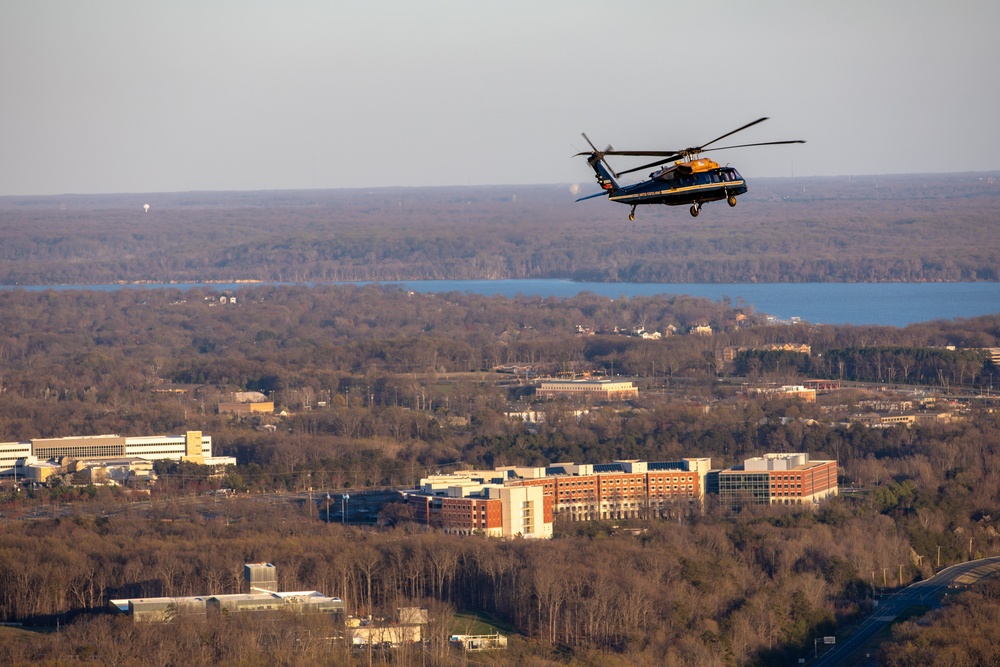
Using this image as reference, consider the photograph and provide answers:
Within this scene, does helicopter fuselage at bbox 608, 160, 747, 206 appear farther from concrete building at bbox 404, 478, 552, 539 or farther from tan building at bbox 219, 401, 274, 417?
tan building at bbox 219, 401, 274, 417

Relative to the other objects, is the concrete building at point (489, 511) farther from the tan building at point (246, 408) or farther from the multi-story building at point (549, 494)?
the tan building at point (246, 408)

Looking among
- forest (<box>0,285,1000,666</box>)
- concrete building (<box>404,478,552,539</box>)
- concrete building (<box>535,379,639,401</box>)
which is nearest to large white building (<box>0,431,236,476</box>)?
forest (<box>0,285,1000,666</box>)

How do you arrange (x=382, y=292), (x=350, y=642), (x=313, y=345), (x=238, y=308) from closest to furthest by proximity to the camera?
(x=350, y=642), (x=313, y=345), (x=238, y=308), (x=382, y=292)

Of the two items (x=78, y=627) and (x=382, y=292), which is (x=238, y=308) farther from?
(x=78, y=627)

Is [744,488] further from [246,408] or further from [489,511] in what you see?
[246,408]

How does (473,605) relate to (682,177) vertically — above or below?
below

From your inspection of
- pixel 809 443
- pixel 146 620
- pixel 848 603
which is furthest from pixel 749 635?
pixel 809 443
